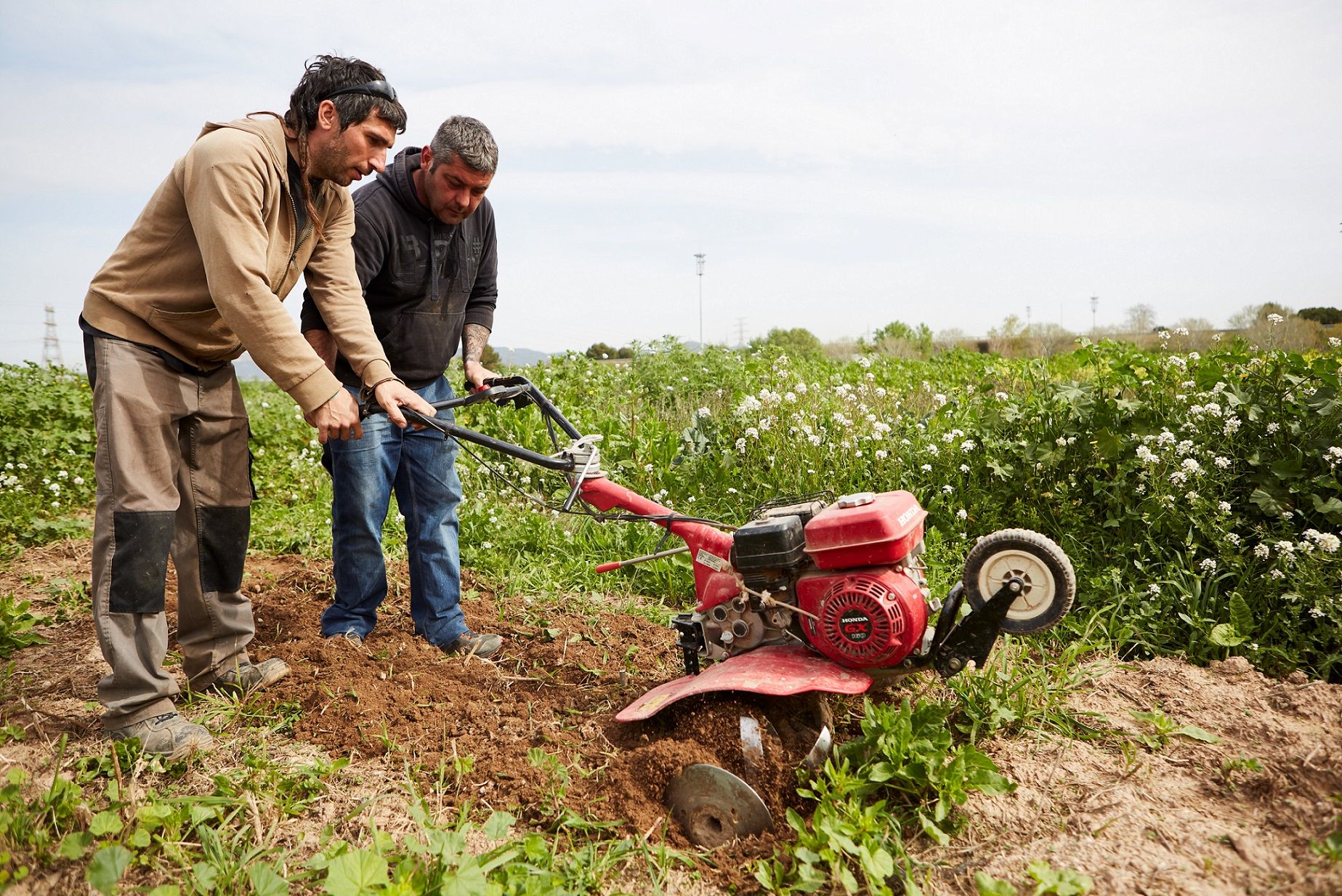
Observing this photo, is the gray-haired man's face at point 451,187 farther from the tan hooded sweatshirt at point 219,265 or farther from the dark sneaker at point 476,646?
the dark sneaker at point 476,646


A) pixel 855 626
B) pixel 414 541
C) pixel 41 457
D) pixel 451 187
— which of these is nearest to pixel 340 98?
pixel 451 187

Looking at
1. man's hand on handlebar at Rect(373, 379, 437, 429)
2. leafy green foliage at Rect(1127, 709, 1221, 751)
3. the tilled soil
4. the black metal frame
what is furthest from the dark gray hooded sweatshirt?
leafy green foliage at Rect(1127, 709, 1221, 751)

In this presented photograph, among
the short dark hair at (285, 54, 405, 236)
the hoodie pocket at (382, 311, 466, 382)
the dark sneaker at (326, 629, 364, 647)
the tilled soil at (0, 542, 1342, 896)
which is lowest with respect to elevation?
the tilled soil at (0, 542, 1342, 896)

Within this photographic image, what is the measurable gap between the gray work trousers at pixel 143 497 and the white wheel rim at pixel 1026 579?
114 inches

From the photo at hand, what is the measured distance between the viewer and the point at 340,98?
315 centimetres

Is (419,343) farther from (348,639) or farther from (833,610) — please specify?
(833,610)

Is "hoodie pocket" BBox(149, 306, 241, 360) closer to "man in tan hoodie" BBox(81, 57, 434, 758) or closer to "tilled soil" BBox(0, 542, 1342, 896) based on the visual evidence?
"man in tan hoodie" BBox(81, 57, 434, 758)

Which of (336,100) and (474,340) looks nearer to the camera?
(336,100)

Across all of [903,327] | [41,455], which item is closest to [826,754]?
[41,455]

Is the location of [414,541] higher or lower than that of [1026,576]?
lower

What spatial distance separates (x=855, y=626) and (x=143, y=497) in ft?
8.24

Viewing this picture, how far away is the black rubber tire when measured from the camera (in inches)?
112

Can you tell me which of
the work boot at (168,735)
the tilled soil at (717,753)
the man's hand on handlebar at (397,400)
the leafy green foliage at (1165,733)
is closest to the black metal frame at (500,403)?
the man's hand on handlebar at (397,400)

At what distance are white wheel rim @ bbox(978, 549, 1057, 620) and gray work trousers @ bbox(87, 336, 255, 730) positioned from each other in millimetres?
2901
